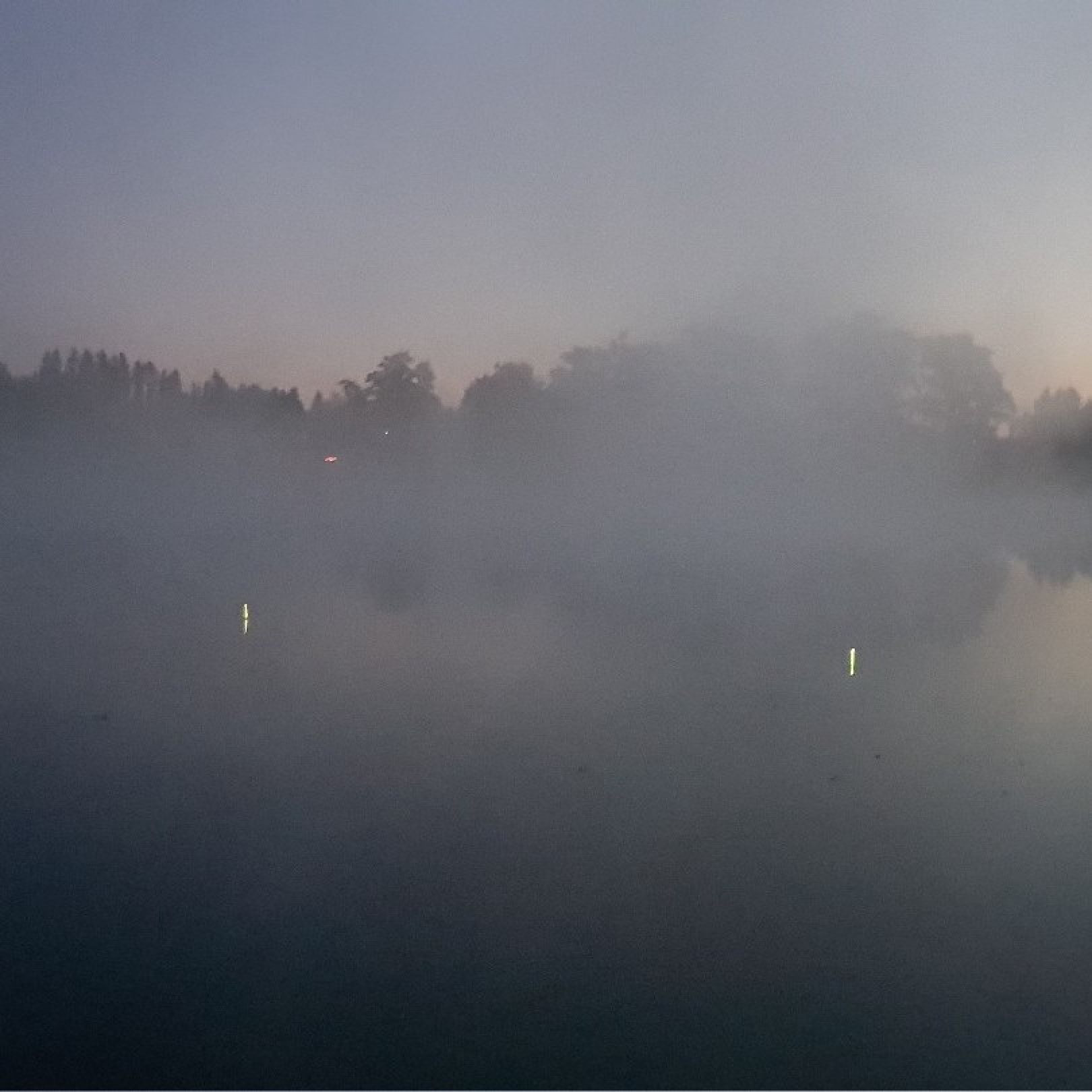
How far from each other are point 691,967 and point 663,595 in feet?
35.7

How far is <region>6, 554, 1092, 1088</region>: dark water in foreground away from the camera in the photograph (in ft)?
11.1

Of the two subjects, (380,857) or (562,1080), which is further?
(380,857)

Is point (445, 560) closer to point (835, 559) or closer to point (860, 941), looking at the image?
point (835, 559)

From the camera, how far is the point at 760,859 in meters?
4.86

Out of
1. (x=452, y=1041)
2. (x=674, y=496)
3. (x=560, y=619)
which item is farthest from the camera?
(x=674, y=496)

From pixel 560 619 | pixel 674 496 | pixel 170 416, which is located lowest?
pixel 560 619

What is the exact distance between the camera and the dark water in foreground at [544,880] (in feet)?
11.1

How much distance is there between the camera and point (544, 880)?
15.1ft

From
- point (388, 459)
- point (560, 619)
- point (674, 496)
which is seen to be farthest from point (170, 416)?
point (560, 619)

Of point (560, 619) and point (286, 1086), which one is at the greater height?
point (560, 619)

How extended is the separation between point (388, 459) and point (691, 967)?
40588mm

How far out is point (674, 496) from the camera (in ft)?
135

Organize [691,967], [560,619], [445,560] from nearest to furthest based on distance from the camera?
[691,967], [560,619], [445,560]

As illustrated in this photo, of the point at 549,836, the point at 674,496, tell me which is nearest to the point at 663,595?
the point at 549,836
